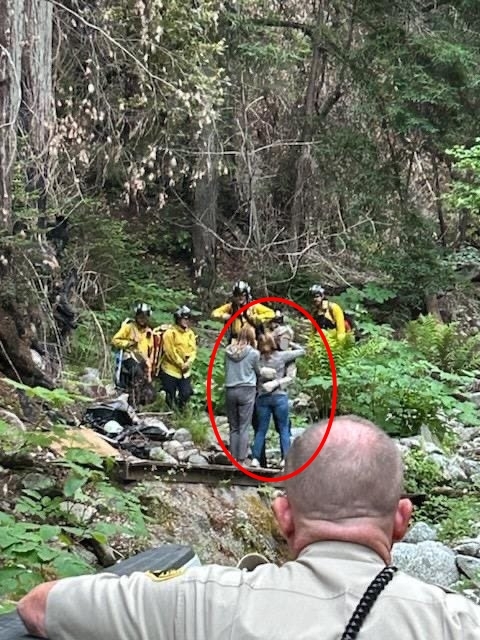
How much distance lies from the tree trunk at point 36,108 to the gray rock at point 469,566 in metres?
5.14

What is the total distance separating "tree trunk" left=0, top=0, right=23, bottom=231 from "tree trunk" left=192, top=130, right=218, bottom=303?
10527 mm

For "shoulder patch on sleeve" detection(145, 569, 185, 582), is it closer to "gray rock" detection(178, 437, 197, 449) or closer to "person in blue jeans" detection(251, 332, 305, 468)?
"person in blue jeans" detection(251, 332, 305, 468)

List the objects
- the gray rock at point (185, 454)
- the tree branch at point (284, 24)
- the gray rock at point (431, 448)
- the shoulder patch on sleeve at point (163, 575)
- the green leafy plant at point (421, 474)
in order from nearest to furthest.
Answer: the shoulder patch on sleeve at point (163, 575) → the gray rock at point (185, 454) → the green leafy plant at point (421, 474) → the gray rock at point (431, 448) → the tree branch at point (284, 24)

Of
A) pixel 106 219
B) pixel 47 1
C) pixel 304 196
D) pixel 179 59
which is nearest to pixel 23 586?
pixel 47 1

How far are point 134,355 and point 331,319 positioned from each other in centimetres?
359

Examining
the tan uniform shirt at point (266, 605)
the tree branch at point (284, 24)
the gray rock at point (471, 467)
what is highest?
the tree branch at point (284, 24)

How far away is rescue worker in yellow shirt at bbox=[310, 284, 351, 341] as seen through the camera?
12211 millimetres

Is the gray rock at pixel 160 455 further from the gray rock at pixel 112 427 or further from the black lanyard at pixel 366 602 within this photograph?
the black lanyard at pixel 366 602

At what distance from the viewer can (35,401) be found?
7188mm

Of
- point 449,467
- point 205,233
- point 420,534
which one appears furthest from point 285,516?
point 205,233

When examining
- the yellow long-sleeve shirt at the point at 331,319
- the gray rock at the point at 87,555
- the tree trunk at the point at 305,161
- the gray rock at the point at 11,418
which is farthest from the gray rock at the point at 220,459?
the tree trunk at the point at 305,161

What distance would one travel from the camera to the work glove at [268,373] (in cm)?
888

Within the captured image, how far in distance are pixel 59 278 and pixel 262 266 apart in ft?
24.8

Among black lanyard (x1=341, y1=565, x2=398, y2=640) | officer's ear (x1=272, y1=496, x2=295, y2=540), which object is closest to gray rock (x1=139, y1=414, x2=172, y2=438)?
officer's ear (x1=272, y1=496, x2=295, y2=540)
